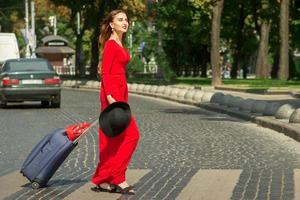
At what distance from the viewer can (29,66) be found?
27531 millimetres

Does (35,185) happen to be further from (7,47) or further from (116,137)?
(7,47)

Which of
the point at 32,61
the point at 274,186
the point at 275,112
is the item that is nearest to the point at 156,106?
the point at 32,61

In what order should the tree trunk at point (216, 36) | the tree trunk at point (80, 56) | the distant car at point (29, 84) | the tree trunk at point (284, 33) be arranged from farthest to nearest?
the tree trunk at point (80, 56), the tree trunk at point (284, 33), the tree trunk at point (216, 36), the distant car at point (29, 84)

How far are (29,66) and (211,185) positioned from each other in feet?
60.6

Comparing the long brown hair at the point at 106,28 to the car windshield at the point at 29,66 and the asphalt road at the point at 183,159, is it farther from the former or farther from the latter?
the car windshield at the point at 29,66

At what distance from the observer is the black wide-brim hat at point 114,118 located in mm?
8547

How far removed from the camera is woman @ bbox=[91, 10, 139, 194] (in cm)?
873

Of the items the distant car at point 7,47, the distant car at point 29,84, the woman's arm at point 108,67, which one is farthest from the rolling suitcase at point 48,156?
the distant car at point 7,47

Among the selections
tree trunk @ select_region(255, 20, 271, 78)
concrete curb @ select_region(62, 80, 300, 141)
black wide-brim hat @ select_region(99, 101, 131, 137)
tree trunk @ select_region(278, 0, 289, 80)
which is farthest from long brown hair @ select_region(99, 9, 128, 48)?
tree trunk @ select_region(255, 20, 271, 78)

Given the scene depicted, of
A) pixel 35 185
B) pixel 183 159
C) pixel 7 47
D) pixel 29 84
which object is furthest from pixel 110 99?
pixel 7 47

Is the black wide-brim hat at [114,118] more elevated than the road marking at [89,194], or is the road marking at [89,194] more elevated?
the black wide-brim hat at [114,118]

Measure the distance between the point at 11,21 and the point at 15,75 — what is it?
64450mm

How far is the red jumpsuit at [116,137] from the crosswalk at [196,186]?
0.86 ft

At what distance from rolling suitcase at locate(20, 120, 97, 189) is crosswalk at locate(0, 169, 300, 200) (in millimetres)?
201
